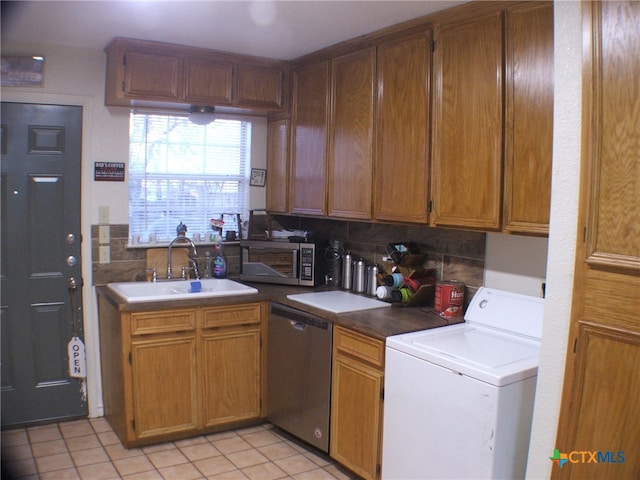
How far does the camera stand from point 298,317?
3.09m

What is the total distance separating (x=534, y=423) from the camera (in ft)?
6.31

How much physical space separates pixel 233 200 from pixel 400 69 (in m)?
1.65

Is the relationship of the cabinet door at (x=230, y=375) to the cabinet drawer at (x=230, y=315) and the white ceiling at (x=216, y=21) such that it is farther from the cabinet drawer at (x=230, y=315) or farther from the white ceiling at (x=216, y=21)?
the white ceiling at (x=216, y=21)

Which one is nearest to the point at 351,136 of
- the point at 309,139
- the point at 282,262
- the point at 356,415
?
the point at 309,139

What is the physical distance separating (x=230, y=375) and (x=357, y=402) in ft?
3.08

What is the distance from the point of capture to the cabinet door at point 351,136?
3104 mm

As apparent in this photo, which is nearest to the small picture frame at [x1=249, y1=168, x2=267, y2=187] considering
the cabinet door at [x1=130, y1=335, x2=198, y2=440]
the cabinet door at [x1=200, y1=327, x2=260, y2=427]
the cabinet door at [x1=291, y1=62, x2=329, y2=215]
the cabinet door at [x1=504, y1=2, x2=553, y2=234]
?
the cabinet door at [x1=291, y1=62, x2=329, y2=215]

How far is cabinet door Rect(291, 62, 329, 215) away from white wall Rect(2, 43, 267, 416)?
1091 mm

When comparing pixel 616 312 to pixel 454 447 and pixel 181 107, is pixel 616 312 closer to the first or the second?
pixel 454 447

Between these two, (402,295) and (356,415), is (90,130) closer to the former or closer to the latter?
Result: (402,295)

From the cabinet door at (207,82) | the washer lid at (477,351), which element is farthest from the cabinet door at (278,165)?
the washer lid at (477,351)

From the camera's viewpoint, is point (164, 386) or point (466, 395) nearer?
point (466, 395)

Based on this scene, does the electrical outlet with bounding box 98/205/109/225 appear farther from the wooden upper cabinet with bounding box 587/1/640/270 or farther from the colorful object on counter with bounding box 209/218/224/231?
the wooden upper cabinet with bounding box 587/1/640/270

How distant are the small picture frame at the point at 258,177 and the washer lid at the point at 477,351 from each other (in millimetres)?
1902
